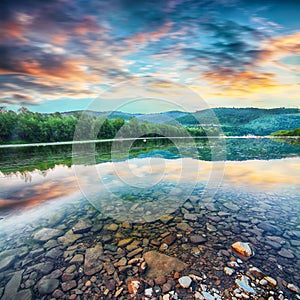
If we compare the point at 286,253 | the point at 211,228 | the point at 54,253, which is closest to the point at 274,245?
the point at 286,253

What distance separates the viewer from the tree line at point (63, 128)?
156ft

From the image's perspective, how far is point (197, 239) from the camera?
4.48m

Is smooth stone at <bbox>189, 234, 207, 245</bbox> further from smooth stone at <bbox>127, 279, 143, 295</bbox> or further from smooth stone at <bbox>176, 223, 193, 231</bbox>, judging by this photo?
smooth stone at <bbox>127, 279, 143, 295</bbox>

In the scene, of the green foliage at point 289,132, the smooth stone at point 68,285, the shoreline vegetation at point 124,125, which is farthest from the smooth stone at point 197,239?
the green foliage at point 289,132

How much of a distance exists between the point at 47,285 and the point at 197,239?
3161 millimetres

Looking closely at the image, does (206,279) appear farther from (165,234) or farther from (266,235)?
(266,235)

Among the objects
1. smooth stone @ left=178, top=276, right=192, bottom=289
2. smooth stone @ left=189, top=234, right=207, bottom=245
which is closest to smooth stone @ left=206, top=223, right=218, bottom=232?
smooth stone @ left=189, top=234, right=207, bottom=245

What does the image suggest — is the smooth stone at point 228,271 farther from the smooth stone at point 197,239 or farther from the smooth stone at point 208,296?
the smooth stone at point 197,239

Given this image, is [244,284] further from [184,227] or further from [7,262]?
[7,262]

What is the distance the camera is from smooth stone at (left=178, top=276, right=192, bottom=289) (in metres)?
3.16

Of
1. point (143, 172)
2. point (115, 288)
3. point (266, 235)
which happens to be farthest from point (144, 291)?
point (143, 172)

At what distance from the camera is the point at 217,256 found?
3844mm

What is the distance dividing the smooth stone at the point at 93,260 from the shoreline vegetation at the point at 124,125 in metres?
14.1

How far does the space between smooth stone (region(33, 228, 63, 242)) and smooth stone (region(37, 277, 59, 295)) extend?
143 centimetres
